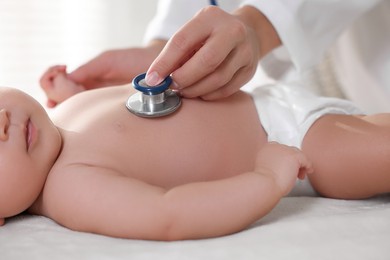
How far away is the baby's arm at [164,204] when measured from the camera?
73 cm

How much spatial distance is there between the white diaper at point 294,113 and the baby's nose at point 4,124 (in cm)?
41

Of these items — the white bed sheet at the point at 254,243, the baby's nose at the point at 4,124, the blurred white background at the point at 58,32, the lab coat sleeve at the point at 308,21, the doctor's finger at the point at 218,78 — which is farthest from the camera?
the blurred white background at the point at 58,32

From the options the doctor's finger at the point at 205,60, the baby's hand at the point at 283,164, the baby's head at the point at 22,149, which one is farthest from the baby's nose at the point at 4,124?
the baby's hand at the point at 283,164

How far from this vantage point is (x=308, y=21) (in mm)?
1156

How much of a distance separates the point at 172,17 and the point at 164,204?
702mm

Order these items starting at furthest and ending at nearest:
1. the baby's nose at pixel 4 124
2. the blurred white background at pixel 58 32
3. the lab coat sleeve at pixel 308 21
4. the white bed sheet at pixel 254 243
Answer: the blurred white background at pixel 58 32 → the lab coat sleeve at pixel 308 21 → the baby's nose at pixel 4 124 → the white bed sheet at pixel 254 243

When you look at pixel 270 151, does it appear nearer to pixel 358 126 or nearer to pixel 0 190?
pixel 358 126

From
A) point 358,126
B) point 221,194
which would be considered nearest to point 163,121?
point 221,194

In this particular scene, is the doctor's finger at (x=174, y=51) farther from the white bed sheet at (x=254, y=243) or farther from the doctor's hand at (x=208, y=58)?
the white bed sheet at (x=254, y=243)

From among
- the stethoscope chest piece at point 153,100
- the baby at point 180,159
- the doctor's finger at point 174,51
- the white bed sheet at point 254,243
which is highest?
the doctor's finger at point 174,51

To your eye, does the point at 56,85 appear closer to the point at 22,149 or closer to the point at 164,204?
the point at 22,149

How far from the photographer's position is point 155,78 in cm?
83

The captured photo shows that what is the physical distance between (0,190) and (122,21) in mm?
1163

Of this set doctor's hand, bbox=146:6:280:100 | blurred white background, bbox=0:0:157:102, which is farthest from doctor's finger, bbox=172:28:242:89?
blurred white background, bbox=0:0:157:102
